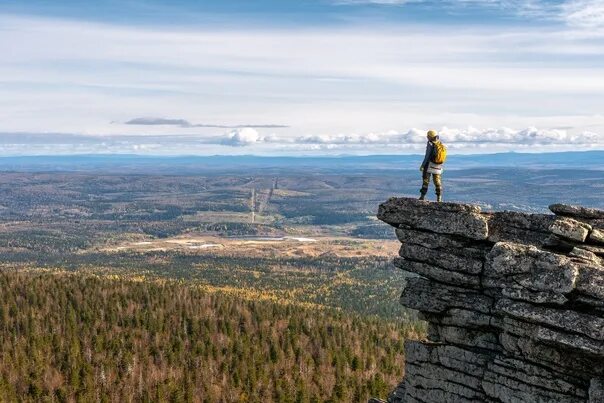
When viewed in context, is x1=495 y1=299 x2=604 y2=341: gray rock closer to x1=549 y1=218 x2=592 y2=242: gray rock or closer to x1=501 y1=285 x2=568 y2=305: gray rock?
x1=501 y1=285 x2=568 y2=305: gray rock

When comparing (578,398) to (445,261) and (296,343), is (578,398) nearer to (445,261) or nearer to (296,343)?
(445,261)

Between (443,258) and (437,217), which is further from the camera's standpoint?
(437,217)

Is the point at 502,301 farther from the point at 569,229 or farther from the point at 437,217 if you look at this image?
the point at 437,217

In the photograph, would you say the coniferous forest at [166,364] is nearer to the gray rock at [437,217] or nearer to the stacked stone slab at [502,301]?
the stacked stone slab at [502,301]

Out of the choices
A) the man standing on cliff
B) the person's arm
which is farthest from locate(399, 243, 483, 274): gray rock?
the person's arm

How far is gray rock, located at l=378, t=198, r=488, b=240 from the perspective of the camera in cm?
4112

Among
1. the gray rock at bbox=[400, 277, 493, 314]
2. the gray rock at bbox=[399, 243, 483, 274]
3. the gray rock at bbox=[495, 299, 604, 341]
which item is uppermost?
the gray rock at bbox=[399, 243, 483, 274]

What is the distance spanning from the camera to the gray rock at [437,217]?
135 feet

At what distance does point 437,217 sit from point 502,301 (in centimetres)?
878

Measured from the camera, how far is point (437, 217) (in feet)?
140

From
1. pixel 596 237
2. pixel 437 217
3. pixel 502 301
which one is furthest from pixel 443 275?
pixel 596 237

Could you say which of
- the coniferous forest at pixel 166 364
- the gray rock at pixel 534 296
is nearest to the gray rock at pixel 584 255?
the gray rock at pixel 534 296

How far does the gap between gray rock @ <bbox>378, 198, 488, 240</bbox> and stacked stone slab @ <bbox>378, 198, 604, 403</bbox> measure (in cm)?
7

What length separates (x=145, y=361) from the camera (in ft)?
563
